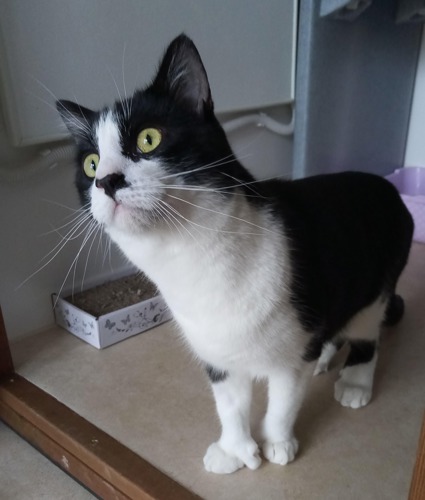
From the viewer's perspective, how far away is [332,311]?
810 millimetres

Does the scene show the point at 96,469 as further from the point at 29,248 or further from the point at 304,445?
the point at 29,248

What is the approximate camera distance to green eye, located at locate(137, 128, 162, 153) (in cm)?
60

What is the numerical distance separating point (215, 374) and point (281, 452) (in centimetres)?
16

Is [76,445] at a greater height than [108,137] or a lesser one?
lesser

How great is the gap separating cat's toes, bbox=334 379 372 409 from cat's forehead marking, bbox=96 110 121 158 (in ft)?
2.09

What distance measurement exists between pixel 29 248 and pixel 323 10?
0.99 meters

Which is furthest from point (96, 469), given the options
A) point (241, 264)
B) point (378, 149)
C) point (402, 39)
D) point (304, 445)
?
point (402, 39)

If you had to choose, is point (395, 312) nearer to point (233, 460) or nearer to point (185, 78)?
point (233, 460)

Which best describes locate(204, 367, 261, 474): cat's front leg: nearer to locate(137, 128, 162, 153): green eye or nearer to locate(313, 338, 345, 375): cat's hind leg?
locate(313, 338, 345, 375): cat's hind leg

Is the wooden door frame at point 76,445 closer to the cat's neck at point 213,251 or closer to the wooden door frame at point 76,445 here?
the wooden door frame at point 76,445

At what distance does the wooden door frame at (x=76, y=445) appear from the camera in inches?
31.4

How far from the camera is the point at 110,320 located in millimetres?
1164

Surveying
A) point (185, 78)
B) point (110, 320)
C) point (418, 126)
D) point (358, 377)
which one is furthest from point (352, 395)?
point (418, 126)

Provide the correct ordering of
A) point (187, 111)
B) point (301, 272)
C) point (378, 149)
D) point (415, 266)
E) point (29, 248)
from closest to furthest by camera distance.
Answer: point (187, 111), point (301, 272), point (29, 248), point (415, 266), point (378, 149)
